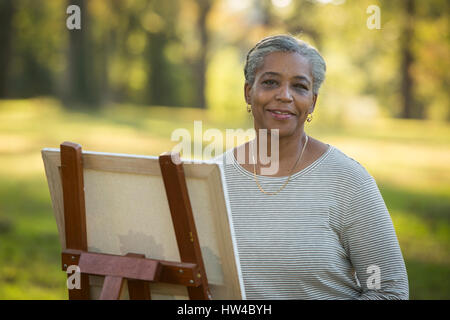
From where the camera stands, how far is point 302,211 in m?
2.24

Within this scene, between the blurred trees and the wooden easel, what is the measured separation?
7.75 m

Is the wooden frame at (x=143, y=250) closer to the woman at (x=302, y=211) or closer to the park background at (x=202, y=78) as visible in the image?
the woman at (x=302, y=211)

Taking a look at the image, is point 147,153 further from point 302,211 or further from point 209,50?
point 302,211

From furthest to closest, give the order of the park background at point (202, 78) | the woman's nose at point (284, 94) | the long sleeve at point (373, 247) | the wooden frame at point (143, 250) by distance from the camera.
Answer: the park background at point (202, 78), the woman's nose at point (284, 94), the long sleeve at point (373, 247), the wooden frame at point (143, 250)

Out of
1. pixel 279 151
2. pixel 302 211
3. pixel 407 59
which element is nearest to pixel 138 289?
pixel 302 211

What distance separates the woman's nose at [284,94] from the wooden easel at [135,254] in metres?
0.79

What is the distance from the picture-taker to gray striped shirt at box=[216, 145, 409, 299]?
7.06ft

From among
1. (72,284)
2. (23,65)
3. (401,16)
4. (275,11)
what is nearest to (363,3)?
(401,16)

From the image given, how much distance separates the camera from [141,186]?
1.74 meters

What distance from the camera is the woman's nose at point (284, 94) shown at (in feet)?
7.49

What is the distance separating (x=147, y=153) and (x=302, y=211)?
677cm

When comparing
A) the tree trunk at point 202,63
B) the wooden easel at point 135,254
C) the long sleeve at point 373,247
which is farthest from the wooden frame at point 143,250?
the tree trunk at point 202,63
